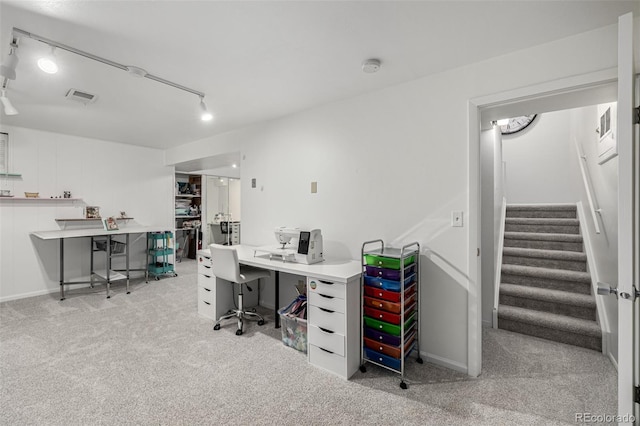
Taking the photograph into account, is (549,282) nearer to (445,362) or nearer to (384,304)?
(445,362)

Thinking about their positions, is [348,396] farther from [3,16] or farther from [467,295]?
[3,16]

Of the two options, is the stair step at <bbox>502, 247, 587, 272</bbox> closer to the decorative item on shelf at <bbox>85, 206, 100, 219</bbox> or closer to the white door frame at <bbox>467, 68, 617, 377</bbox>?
the white door frame at <bbox>467, 68, 617, 377</bbox>

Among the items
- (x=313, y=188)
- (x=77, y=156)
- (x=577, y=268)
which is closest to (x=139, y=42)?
(x=313, y=188)

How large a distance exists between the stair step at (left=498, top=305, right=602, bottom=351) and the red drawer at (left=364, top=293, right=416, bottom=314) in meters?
1.40

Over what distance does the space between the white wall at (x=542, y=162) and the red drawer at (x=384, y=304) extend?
3.59m

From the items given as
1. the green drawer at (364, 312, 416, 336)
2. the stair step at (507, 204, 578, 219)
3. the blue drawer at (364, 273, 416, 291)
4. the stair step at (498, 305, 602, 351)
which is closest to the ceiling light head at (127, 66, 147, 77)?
the blue drawer at (364, 273, 416, 291)

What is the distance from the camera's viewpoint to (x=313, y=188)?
3.12 meters

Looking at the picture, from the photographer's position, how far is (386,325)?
6.97ft

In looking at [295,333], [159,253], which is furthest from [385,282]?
[159,253]

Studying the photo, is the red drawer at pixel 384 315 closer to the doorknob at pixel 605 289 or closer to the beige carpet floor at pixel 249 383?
the beige carpet floor at pixel 249 383

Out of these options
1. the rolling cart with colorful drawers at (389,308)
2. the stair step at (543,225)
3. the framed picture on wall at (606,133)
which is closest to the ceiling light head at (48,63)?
the rolling cart with colorful drawers at (389,308)

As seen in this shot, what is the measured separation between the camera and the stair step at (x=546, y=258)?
10.2 feet

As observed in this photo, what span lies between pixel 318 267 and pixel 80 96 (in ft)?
9.33

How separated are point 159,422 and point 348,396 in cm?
118
